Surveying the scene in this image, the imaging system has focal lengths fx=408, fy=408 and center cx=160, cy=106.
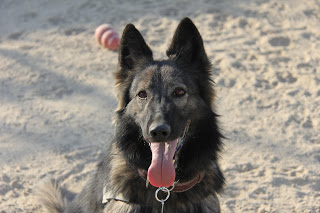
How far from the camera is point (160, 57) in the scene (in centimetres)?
719

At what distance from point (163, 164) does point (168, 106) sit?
514 millimetres

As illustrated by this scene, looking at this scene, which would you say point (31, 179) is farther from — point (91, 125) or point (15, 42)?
point (15, 42)

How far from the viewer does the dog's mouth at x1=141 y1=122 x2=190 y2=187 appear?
3.41 m

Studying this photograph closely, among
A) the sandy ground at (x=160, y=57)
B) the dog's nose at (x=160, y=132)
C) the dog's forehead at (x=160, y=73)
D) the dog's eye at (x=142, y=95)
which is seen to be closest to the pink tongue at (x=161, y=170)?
the dog's nose at (x=160, y=132)

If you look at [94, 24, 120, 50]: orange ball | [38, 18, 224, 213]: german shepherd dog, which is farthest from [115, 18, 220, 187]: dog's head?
[94, 24, 120, 50]: orange ball

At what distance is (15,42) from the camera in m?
8.00

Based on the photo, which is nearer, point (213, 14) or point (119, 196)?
point (119, 196)

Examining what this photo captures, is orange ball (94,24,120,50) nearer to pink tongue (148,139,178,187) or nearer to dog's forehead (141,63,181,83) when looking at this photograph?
dog's forehead (141,63,181,83)

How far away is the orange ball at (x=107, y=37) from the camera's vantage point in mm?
7441

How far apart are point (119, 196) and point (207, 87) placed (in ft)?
4.30

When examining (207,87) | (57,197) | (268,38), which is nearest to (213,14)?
(268,38)

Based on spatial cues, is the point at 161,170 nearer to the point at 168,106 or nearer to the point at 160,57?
the point at 168,106

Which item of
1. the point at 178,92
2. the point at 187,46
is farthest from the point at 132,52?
the point at 178,92

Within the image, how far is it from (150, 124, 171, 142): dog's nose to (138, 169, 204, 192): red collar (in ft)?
1.59
